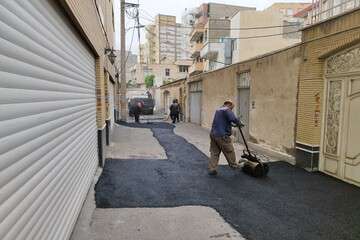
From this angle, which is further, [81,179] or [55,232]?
[81,179]

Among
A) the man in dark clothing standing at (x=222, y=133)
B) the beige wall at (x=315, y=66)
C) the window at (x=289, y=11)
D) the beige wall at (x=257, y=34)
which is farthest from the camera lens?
the window at (x=289, y=11)

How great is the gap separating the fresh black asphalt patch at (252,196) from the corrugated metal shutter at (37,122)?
1.82m

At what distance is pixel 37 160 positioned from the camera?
8.42 feet

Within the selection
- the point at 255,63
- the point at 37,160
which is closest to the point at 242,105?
the point at 255,63

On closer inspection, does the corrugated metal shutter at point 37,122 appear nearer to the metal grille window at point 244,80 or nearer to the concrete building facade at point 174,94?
the metal grille window at point 244,80

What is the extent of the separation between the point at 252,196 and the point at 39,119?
420cm

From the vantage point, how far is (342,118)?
6.81m

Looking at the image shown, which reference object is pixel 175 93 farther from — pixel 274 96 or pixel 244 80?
pixel 274 96

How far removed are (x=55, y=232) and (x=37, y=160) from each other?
3.09 feet

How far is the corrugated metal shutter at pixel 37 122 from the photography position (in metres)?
1.93

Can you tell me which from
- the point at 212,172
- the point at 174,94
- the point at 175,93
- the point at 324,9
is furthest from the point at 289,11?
the point at 212,172

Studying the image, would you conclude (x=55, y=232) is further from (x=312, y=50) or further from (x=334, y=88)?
(x=312, y=50)

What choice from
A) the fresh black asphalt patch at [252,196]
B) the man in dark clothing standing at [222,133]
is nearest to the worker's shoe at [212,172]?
the man in dark clothing standing at [222,133]

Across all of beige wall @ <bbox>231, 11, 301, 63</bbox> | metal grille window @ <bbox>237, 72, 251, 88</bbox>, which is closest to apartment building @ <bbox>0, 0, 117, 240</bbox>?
metal grille window @ <bbox>237, 72, 251, 88</bbox>
